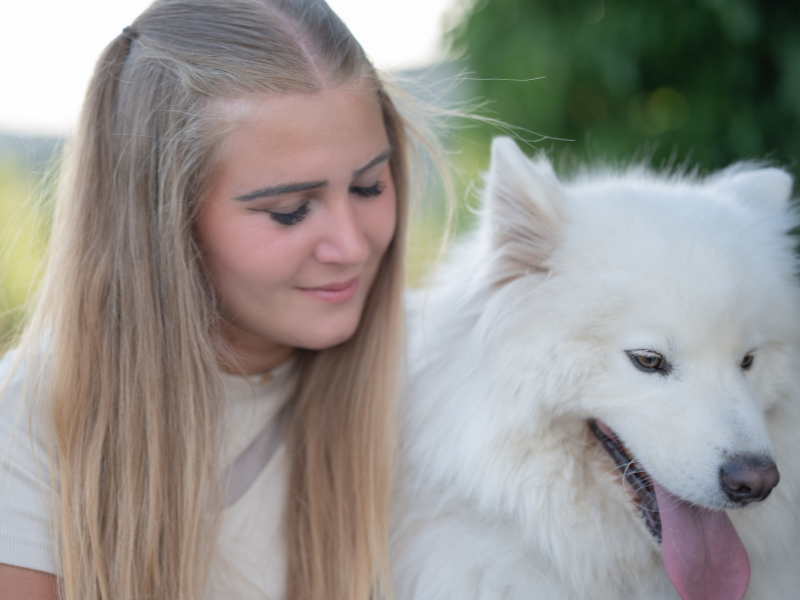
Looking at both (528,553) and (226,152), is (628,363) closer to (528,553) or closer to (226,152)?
(528,553)

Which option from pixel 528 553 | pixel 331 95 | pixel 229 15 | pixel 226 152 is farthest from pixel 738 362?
pixel 229 15

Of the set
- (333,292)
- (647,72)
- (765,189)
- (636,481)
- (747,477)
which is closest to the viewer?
(747,477)

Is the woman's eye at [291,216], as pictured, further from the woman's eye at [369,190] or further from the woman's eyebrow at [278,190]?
the woman's eye at [369,190]

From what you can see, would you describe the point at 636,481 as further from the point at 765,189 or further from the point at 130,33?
the point at 130,33

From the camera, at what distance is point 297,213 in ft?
5.60

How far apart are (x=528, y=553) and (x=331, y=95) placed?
135cm

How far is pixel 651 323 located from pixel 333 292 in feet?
2.80

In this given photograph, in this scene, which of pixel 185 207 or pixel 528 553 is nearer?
pixel 185 207

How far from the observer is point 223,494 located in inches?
71.7

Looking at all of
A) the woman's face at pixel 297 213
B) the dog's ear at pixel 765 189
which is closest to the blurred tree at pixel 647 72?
the dog's ear at pixel 765 189

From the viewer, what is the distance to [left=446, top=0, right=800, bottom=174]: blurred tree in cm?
300

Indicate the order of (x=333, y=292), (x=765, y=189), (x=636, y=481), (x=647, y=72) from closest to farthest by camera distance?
(x=636, y=481) → (x=333, y=292) → (x=765, y=189) → (x=647, y=72)

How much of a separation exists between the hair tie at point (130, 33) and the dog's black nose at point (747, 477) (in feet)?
6.13

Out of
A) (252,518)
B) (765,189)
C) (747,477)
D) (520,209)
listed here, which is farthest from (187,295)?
(765,189)
